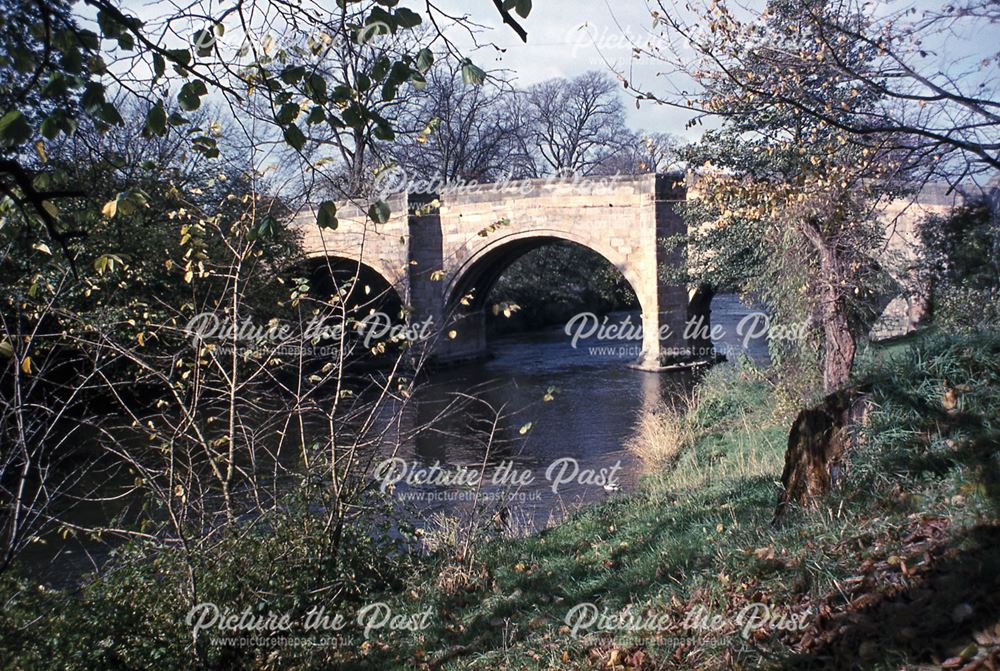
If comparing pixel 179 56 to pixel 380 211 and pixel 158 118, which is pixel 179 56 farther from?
pixel 380 211

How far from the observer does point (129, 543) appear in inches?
160

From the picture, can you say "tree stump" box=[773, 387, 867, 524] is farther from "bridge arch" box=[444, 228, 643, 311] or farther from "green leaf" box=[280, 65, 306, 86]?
"bridge arch" box=[444, 228, 643, 311]

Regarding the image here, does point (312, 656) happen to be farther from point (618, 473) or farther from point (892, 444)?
point (618, 473)

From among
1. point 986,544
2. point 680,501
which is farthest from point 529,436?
point 986,544

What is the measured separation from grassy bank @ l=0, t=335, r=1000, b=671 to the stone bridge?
39.3 feet

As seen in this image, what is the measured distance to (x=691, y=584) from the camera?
332 centimetres

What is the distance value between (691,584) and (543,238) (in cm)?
1701

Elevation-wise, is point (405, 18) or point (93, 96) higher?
point (405, 18)

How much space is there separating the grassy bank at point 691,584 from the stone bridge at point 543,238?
39.3 feet

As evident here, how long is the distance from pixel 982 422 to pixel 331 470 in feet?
10.7

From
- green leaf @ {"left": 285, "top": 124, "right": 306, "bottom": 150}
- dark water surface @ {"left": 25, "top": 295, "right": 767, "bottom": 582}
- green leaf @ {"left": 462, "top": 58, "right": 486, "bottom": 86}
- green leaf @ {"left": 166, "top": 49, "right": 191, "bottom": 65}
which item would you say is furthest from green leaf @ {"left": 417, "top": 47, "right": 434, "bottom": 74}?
dark water surface @ {"left": 25, "top": 295, "right": 767, "bottom": 582}

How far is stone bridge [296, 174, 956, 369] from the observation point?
17891 mm

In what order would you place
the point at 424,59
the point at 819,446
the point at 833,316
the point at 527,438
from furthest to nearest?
the point at 527,438
the point at 833,316
the point at 819,446
the point at 424,59

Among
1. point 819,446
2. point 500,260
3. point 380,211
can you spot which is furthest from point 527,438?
point 500,260
